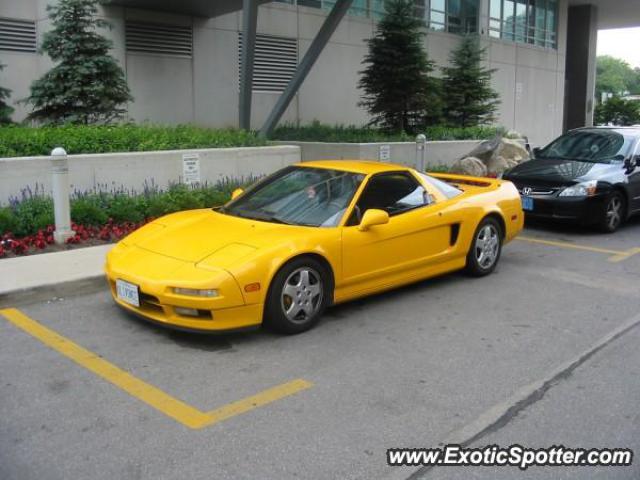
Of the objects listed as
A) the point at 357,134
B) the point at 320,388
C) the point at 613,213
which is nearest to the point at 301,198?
the point at 320,388

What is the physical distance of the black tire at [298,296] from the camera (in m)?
5.10

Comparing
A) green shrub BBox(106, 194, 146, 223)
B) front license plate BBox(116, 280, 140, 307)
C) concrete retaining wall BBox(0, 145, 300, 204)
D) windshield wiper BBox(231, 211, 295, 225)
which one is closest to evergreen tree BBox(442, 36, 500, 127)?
concrete retaining wall BBox(0, 145, 300, 204)

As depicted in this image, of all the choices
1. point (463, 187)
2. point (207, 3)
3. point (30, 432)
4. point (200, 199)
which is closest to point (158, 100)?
point (207, 3)

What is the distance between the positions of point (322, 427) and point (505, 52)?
81.2 ft

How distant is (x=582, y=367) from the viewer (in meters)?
4.79

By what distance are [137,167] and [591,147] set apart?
7281mm

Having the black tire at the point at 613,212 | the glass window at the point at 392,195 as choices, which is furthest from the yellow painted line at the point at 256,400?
the black tire at the point at 613,212

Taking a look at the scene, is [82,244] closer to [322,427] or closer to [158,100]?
[322,427]

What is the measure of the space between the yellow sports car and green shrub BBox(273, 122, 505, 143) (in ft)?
25.4

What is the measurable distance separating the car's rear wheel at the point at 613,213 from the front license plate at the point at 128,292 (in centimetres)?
737

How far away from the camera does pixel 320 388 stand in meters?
4.34

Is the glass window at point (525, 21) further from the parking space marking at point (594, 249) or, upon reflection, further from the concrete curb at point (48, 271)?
the concrete curb at point (48, 271)

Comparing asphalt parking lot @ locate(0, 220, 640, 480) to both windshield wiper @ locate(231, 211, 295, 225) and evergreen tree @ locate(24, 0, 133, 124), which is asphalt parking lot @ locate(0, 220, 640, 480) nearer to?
windshield wiper @ locate(231, 211, 295, 225)

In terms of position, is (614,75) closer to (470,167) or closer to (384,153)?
(470,167)
